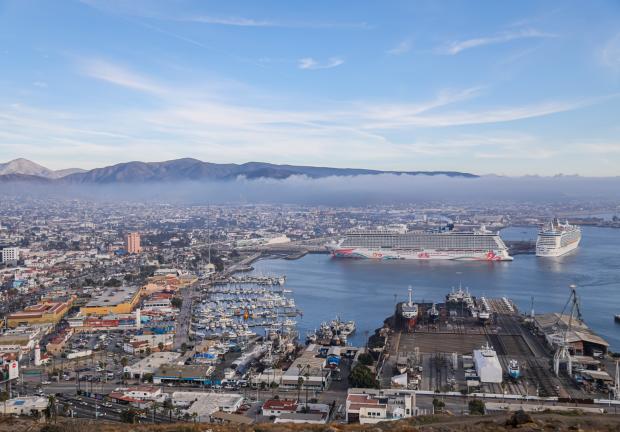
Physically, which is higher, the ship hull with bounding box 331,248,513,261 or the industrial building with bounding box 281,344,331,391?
the ship hull with bounding box 331,248,513,261

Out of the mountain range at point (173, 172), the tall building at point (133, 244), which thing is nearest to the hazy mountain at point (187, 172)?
the mountain range at point (173, 172)

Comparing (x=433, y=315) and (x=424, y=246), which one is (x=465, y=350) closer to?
(x=433, y=315)

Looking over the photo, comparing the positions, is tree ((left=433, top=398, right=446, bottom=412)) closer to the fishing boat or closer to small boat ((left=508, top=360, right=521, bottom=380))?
small boat ((left=508, top=360, right=521, bottom=380))

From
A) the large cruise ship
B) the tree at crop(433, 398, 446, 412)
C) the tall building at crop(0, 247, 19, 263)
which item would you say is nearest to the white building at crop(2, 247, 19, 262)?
the tall building at crop(0, 247, 19, 263)

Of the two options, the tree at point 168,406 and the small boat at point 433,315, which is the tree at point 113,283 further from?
the tree at point 168,406

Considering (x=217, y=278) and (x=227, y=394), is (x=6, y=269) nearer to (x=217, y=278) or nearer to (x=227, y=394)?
(x=217, y=278)

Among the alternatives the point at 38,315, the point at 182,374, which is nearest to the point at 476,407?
the point at 182,374

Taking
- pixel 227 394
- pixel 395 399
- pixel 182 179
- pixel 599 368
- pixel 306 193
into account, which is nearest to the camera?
pixel 395 399

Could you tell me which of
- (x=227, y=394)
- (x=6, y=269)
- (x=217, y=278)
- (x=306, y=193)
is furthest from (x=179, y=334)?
(x=306, y=193)
